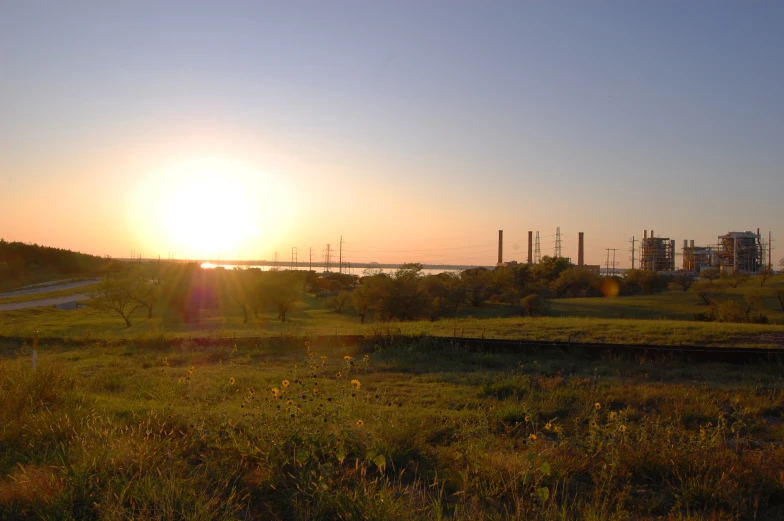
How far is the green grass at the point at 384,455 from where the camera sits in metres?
3.78

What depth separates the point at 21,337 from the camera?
52.8ft

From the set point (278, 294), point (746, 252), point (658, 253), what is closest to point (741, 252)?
point (746, 252)

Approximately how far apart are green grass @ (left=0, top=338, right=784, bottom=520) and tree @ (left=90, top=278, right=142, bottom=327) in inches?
1448

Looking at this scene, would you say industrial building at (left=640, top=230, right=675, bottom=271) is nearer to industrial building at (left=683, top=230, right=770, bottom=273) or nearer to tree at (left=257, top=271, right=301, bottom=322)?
industrial building at (left=683, top=230, right=770, bottom=273)

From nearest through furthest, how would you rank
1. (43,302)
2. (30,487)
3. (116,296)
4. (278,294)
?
(30,487)
(116,296)
(278,294)
(43,302)

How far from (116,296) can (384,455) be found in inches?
1645

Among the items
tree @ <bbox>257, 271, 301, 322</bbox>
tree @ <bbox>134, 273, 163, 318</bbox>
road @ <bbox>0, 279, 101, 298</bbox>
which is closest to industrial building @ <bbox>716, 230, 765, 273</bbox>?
tree @ <bbox>257, 271, 301, 322</bbox>

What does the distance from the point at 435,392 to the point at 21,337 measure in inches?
548

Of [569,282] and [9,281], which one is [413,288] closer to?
[569,282]

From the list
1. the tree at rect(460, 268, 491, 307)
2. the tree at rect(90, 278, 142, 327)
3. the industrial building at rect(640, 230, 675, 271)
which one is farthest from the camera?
the industrial building at rect(640, 230, 675, 271)

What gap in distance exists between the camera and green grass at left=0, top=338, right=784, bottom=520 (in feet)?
12.4

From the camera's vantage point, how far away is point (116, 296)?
41094mm

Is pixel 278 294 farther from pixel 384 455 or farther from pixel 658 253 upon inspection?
pixel 658 253

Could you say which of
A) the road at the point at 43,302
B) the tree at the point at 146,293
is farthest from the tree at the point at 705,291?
the road at the point at 43,302
